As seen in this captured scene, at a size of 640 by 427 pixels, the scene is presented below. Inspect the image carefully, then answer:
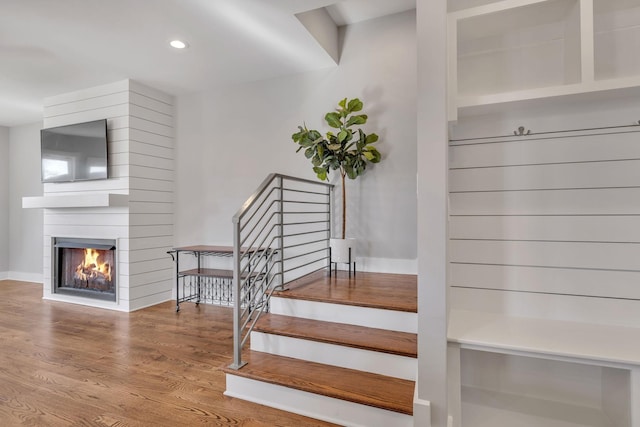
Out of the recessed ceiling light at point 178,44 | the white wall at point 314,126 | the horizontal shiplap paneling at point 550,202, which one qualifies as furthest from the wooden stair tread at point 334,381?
the recessed ceiling light at point 178,44

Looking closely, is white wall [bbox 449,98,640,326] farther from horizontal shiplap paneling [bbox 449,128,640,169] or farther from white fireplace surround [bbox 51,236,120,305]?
white fireplace surround [bbox 51,236,120,305]

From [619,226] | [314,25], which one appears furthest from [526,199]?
[314,25]

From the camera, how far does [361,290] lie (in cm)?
257

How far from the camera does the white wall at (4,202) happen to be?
5.77 meters

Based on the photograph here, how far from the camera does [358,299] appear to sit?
7.63ft

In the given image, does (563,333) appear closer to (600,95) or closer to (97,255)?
(600,95)

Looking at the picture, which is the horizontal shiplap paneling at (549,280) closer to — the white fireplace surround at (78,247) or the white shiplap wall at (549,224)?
the white shiplap wall at (549,224)

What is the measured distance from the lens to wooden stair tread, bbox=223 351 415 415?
5.65 ft

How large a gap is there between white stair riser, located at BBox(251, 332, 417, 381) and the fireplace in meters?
2.74

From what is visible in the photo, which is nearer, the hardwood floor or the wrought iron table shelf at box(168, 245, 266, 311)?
the hardwood floor

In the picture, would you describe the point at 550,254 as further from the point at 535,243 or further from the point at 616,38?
the point at 616,38

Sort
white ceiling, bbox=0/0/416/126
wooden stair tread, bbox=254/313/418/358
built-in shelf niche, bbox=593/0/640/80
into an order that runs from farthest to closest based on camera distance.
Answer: white ceiling, bbox=0/0/416/126
wooden stair tread, bbox=254/313/418/358
built-in shelf niche, bbox=593/0/640/80

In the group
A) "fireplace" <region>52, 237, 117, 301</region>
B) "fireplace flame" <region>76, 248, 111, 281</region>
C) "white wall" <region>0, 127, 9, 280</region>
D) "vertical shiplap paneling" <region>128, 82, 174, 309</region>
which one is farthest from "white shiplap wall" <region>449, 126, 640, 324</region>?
"white wall" <region>0, 127, 9, 280</region>

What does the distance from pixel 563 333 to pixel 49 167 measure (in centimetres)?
572
